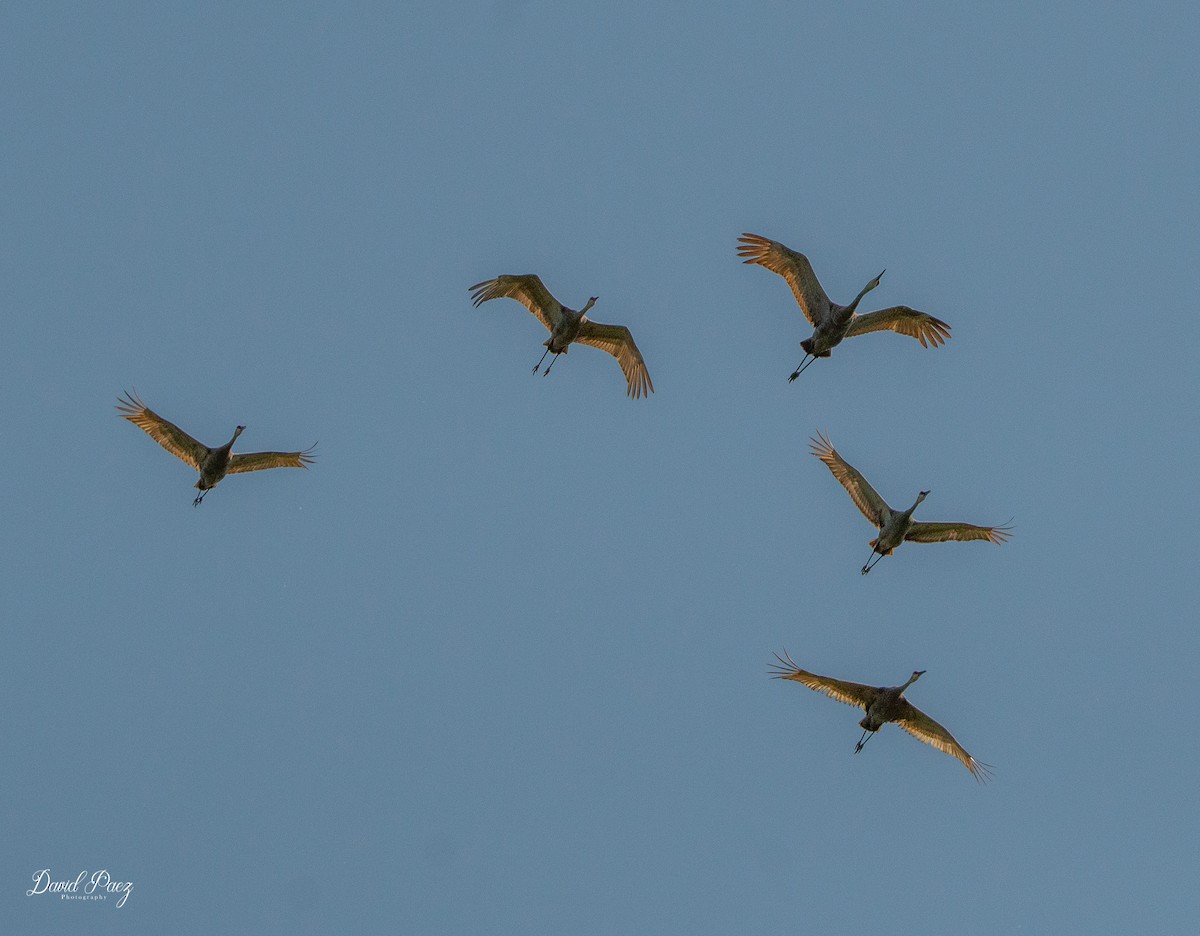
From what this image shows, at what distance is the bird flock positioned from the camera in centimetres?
2548

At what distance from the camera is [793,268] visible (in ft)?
86.2

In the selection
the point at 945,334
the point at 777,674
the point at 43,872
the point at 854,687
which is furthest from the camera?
the point at 43,872

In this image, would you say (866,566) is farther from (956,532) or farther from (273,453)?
(273,453)

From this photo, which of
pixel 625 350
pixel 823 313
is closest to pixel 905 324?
pixel 823 313

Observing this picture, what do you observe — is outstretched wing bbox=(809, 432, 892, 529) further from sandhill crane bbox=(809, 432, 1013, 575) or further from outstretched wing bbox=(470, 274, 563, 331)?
outstretched wing bbox=(470, 274, 563, 331)

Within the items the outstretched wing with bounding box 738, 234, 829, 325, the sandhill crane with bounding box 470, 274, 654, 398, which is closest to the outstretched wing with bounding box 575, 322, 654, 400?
the sandhill crane with bounding box 470, 274, 654, 398

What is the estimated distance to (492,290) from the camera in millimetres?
26250

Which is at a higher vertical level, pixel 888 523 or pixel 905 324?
pixel 905 324

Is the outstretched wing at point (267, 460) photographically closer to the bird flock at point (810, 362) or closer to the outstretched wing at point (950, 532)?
the bird flock at point (810, 362)

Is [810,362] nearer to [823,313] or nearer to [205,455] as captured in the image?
[823,313]

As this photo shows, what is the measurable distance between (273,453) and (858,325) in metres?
12.6

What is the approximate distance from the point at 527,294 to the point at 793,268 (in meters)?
5.41

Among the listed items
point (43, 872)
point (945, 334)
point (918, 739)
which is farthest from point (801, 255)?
point (43, 872)

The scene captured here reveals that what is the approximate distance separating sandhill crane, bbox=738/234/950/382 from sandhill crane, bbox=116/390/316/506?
1045cm
